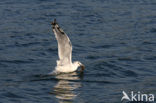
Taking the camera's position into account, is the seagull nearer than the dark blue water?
No

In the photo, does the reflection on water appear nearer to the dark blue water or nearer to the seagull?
the dark blue water

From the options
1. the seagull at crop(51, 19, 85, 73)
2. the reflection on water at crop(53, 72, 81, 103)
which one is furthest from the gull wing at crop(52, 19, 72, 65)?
the reflection on water at crop(53, 72, 81, 103)

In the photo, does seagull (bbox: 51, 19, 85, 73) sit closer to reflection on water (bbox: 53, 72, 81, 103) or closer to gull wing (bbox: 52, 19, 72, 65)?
gull wing (bbox: 52, 19, 72, 65)

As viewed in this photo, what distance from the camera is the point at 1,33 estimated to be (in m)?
19.5

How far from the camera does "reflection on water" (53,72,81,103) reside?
13.3 m

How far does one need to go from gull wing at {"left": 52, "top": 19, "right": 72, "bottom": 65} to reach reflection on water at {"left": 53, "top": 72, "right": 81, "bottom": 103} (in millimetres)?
487

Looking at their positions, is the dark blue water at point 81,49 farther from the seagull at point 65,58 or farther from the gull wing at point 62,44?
the gull wing at point 62,44

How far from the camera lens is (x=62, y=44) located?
14.8 meters

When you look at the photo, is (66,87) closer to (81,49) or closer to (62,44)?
(62,44)

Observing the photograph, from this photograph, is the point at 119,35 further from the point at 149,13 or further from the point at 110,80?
the point at 110,80

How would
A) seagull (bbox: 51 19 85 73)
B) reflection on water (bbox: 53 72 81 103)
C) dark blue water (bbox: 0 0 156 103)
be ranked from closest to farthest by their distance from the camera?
reflection on water (bbox: 53 72 81 103) < dark blue water (bbox: 0 0 156 103) < seagull (bbox: 51 19 85 73)

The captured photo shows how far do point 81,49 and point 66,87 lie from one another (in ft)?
12.6

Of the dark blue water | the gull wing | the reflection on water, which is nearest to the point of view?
the reflection on water

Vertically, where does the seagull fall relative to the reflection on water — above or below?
above
